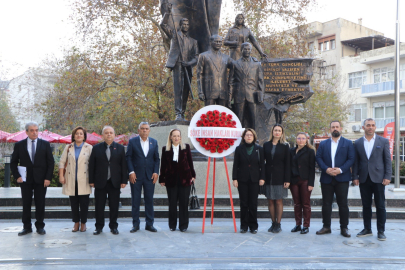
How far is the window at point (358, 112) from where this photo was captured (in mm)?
38312

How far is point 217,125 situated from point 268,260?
2591 mm

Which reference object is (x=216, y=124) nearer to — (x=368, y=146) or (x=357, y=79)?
(x=368, y=146)

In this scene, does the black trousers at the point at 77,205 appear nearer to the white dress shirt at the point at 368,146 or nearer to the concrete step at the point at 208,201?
the concrete step at the point at 208,201

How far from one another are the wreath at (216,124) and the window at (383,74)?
108 ft

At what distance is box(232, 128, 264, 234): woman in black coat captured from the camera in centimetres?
684

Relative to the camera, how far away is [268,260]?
204 inches

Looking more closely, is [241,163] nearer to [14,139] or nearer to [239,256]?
[239,256]

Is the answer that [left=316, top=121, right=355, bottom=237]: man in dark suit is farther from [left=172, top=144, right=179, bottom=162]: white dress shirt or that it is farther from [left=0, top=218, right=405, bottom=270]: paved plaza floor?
[left=172, top=144, right=179, bottom=162]: white dress shirt

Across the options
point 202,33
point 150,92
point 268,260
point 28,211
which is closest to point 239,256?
point 268,260

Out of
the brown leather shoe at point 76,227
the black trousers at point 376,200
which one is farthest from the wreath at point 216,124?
the brown leather shoe at point 76,227

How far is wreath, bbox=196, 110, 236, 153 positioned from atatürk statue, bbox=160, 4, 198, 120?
3064mm

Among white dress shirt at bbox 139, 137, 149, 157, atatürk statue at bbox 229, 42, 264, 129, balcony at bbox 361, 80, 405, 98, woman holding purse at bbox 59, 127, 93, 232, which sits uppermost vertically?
balcony at bbox 361, 80, 405, 98

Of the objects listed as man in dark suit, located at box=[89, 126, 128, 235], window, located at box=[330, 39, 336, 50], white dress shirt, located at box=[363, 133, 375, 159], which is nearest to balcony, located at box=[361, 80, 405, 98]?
window, located at box=[330, 39, 336, 50]

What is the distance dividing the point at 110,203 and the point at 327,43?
3921cm
